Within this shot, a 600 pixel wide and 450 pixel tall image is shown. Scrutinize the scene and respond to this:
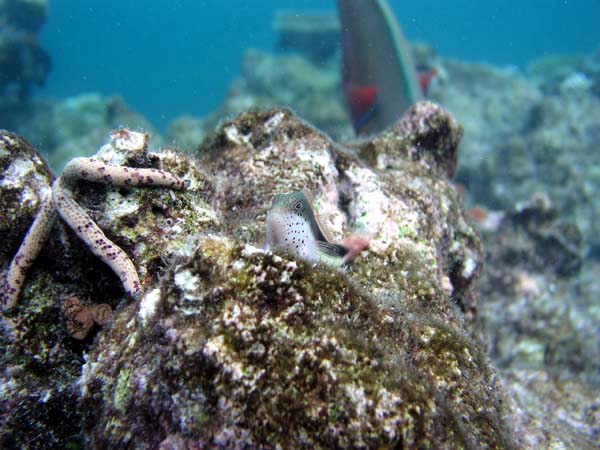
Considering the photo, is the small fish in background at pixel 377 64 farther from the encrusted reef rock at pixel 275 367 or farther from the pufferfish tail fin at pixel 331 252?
the encrusted reef rock at pixel 275 367

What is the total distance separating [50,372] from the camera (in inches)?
89.4

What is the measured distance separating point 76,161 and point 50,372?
121 cm

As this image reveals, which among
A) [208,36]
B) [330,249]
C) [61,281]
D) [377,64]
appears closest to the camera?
[330,249]

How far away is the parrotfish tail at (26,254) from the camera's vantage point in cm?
227

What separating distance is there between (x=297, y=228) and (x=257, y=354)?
794 mm

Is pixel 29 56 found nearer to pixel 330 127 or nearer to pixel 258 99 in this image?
pixel 258 99

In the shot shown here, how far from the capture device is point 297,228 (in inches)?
82.7

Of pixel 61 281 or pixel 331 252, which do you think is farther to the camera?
pixel 61 281

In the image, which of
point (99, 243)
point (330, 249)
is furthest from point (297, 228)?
point (99, 243)

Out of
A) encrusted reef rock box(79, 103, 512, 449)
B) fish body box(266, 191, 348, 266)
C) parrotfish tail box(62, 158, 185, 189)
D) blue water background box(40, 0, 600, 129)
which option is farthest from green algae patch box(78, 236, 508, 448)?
blue water background box(40, 0, 600, 129)

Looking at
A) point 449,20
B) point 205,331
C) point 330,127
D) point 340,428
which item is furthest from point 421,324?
point 449,20

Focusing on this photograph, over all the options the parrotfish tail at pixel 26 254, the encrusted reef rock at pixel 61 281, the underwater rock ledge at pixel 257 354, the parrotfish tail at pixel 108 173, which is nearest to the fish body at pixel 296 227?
the underwater rock ledge at pixel 257 354

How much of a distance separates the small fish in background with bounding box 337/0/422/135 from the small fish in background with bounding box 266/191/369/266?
359cm

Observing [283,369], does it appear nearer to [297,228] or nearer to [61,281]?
[297,228]
